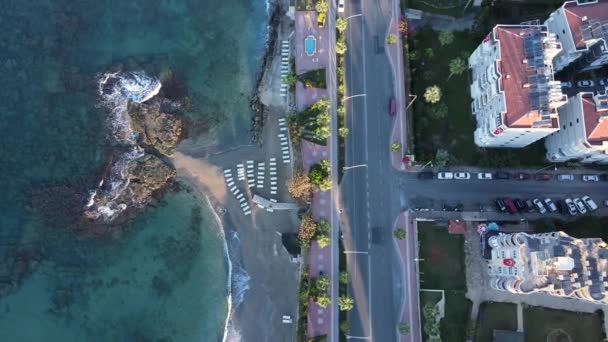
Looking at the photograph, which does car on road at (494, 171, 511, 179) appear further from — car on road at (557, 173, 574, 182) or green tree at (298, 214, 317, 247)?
green tree at (298, 214, 317, 247)

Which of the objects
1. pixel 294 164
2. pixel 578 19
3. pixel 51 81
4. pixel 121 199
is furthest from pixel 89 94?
pixel 578 19

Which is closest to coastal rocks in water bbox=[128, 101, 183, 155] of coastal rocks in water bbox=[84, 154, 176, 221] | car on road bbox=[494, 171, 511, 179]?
coastal rocks in water bbox=[84, 154, 176, 221]

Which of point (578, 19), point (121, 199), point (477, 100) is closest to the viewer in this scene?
point (578, 19)

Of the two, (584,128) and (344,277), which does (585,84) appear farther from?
(344,277)

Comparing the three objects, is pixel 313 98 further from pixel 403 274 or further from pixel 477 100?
pixel 403 274

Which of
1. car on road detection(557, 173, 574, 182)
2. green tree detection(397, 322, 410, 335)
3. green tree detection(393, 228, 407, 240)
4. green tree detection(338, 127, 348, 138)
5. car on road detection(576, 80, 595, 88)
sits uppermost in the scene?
car on road detection(576, 80, 595, 88)

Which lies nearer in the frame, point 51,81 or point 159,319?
point 159,319

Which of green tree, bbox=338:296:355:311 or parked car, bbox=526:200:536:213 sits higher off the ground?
parked car, bbox=526:200:536:213
